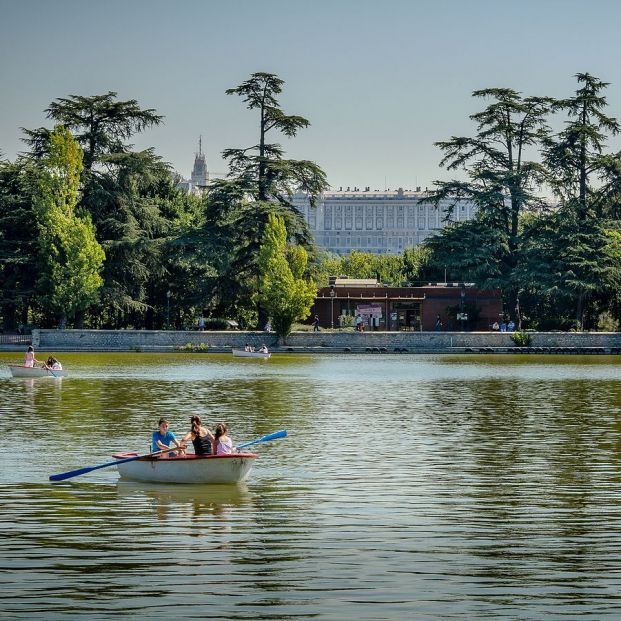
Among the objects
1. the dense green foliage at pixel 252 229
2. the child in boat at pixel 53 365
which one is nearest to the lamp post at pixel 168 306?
the dense green foliage at pixel 252 229

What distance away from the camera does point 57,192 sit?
247 ft

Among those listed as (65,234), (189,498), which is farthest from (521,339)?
(189,498)

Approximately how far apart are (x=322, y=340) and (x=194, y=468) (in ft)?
184

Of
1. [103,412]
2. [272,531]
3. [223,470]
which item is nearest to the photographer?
[272,531]

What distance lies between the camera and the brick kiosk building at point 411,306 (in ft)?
277

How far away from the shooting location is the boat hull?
1952 cm

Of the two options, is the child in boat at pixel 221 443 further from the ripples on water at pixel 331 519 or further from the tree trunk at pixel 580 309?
the tree trunk at pixel 580 309

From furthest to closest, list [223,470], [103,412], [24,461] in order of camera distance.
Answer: [103,412]
[24,461]
[223,470]

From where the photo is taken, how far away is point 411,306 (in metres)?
87.7

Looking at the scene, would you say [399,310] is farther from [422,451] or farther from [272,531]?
[272,531]

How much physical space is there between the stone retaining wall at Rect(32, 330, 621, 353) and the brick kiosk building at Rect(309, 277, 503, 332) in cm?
826

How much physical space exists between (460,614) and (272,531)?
15.6ft

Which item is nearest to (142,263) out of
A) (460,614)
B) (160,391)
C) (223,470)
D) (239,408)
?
(160,391)

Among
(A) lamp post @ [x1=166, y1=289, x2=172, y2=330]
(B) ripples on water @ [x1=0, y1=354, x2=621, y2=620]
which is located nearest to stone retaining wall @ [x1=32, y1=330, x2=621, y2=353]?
(A) lamp post @ [x1=166, y1=289, x2=172, y2=330]
